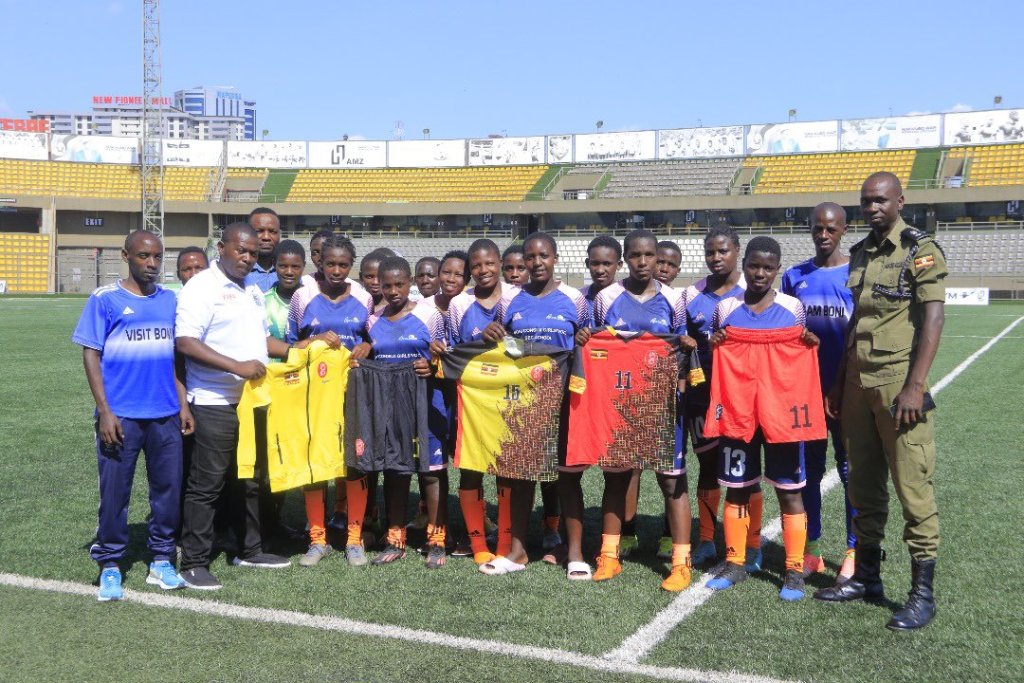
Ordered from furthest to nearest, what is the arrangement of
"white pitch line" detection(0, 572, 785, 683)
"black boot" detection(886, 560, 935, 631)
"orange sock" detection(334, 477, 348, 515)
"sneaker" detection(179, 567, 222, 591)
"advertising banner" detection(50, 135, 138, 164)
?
"advertising banner" detection(50, 135, 138, 164) < "orange sock" detection(334, 477, 348, 515) < "sneaker" detection(179, 567, 222, 591) < "black boot" detection(886, 560, 935, 631) < "white pitch line" detection(0, 572, 785, 683)

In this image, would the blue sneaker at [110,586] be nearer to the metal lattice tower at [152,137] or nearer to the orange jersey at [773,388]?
the orange jersey at [773,388]

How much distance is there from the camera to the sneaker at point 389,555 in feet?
19.3

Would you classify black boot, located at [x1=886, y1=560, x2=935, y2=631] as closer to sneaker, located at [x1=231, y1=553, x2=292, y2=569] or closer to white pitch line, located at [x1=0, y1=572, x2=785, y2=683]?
white pitch line, located at [x1=0, y1=572, x2=785, y2=683]

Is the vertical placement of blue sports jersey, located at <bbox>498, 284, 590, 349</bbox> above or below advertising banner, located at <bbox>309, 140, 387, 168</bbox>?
below

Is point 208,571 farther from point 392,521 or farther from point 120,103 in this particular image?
point 120,103

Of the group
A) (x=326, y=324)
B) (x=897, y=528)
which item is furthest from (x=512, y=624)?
(x=897, y=528)

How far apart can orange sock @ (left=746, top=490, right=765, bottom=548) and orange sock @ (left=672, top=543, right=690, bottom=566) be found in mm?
475

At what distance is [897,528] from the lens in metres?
6.58

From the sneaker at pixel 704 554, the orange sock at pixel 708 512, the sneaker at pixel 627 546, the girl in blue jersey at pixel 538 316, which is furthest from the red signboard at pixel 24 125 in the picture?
the sneaker at pixel 704 554

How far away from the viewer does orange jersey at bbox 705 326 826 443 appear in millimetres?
5250

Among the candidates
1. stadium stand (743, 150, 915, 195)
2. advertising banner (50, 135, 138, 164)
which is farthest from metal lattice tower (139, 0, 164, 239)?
stadium stand (743, 150, 915, 195)

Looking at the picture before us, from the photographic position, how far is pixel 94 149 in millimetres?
56062

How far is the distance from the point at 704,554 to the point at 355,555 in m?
2.30

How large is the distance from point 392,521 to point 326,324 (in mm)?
1412
